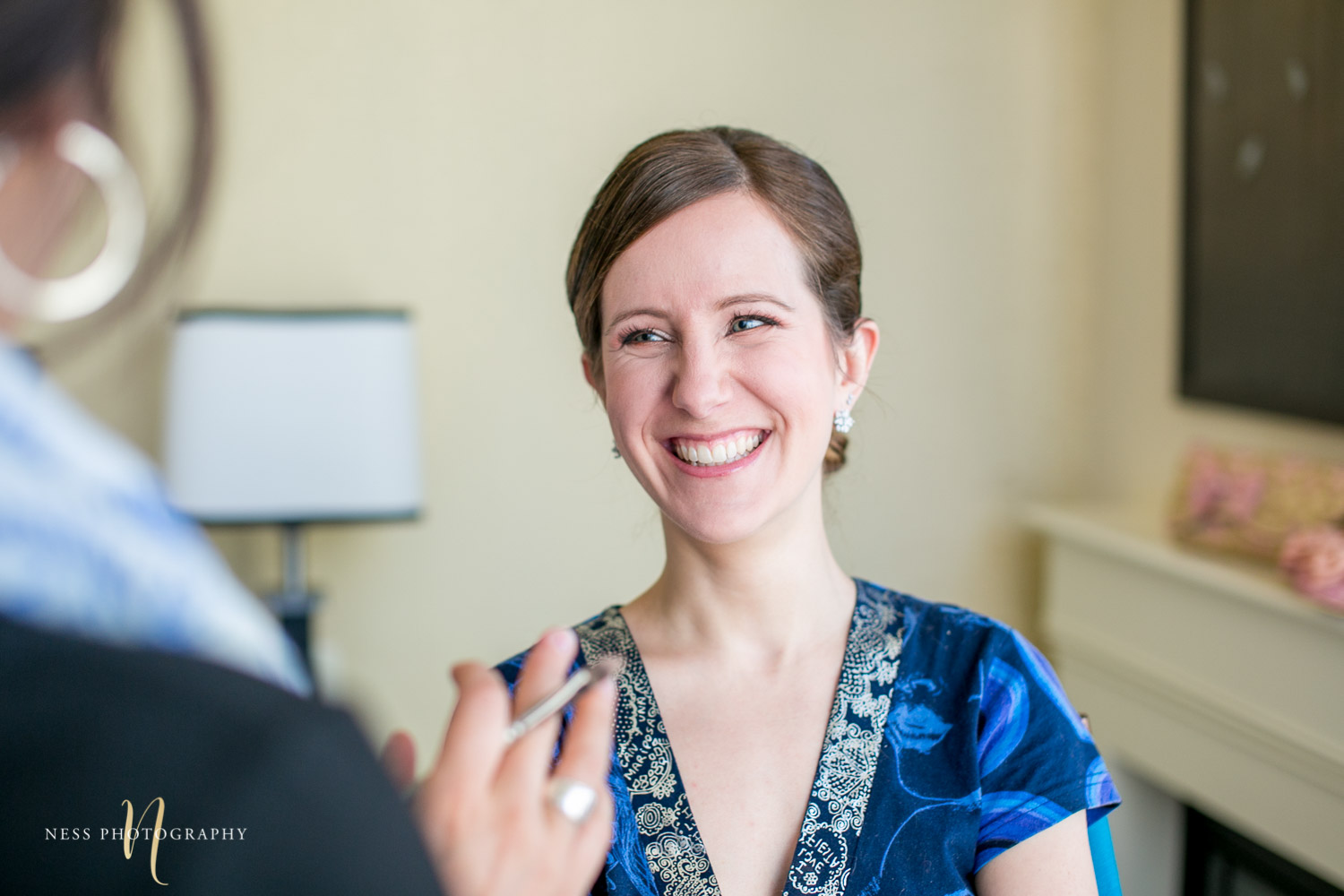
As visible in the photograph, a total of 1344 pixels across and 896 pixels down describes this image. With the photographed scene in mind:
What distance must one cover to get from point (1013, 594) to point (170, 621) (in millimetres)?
2842

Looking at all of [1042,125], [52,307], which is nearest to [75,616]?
[52,307]

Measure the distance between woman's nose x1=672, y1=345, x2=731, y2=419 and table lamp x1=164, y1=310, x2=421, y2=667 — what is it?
1316 millimetres

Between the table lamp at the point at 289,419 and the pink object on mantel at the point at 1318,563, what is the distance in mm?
1654

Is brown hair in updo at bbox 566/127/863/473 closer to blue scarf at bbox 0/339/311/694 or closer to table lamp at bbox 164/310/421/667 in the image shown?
blue scarf at bbox 0/339/311/694

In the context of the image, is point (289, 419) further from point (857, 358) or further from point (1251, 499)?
point (1251, 499)

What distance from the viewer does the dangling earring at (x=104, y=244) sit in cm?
35

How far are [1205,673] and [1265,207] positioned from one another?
910 mm

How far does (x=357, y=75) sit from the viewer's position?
2.60m

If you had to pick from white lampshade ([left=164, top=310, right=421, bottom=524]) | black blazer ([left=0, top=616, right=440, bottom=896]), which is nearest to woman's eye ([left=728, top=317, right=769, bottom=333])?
black blazer ([left=0, top=616, right=440, bottom=896])

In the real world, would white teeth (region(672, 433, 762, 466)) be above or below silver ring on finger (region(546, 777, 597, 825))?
above

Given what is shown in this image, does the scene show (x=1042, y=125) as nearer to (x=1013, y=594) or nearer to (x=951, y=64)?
(x=951, y=64)

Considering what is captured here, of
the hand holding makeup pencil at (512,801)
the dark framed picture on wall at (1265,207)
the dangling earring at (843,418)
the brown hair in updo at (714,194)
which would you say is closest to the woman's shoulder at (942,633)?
the dangling earring at (843,418)

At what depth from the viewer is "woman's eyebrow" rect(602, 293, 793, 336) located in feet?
4.01

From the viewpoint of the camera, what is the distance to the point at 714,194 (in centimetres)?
125
